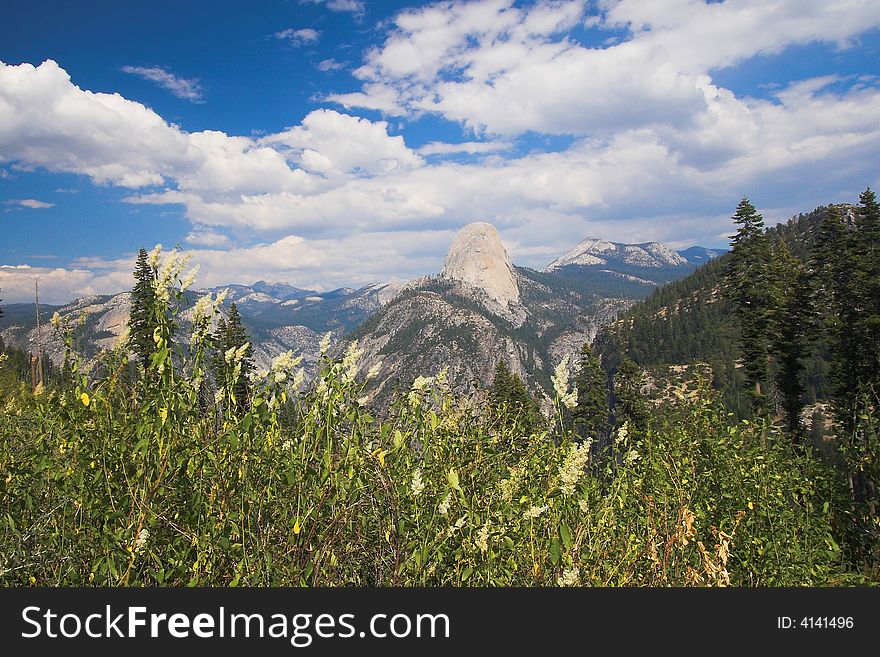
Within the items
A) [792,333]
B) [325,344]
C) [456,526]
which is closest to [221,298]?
[325,344]

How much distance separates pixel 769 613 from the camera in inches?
148

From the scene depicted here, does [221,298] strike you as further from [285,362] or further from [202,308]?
[285,362]

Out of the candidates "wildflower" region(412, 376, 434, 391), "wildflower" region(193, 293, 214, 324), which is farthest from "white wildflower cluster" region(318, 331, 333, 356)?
"wildflower" region(193, 293, 214, 324)

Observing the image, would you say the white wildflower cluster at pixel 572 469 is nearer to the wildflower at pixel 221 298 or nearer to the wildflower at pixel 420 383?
the wildflower at pixel 420 383

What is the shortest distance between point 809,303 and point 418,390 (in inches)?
1751

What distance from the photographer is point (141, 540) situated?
132 inches

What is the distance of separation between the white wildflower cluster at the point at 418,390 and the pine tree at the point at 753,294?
134 feet

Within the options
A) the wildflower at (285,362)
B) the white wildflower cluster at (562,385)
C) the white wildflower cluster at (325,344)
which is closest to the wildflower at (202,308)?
the wildflower at (285,362)

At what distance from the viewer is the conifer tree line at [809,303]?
108 feet

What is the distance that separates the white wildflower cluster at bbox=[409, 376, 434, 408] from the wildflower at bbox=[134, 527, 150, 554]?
6.99 ft

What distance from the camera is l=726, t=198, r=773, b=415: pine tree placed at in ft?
126

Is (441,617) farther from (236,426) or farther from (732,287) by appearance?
(732,287)

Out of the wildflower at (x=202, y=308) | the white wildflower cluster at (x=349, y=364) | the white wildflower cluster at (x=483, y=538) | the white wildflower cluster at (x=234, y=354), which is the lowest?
the white wildflower cluster at (x=483, y=538)

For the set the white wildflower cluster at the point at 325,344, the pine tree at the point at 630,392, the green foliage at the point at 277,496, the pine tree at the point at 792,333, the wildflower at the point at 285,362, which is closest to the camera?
the green foliage at the point at 277,496
